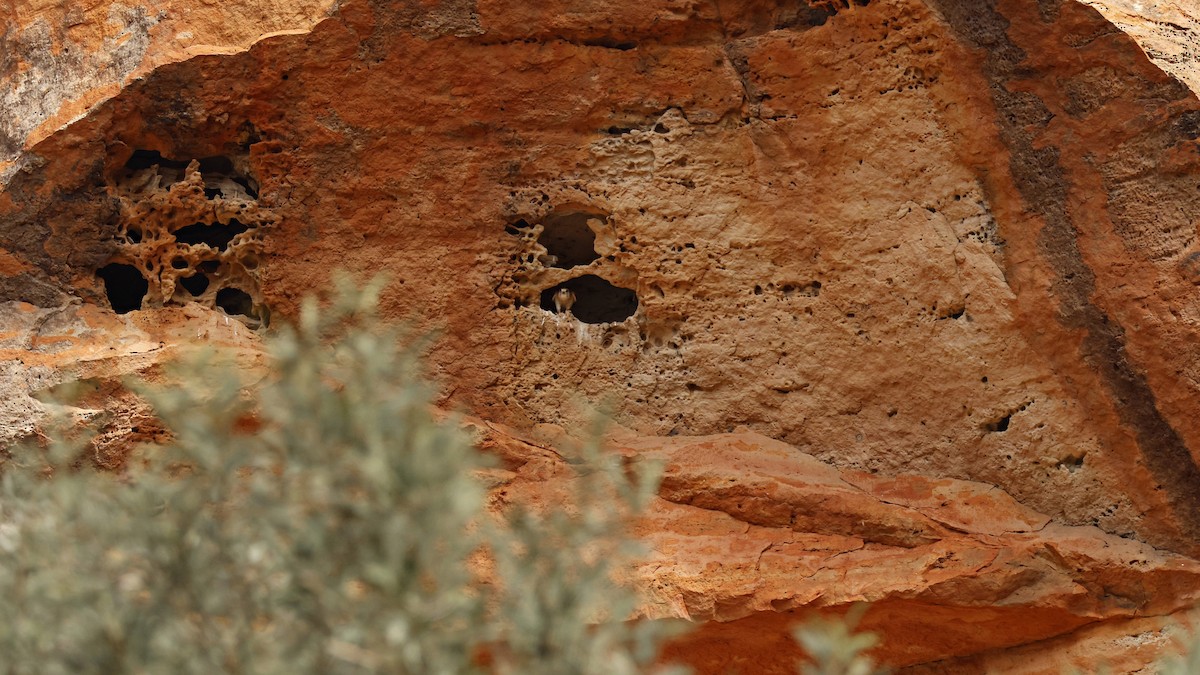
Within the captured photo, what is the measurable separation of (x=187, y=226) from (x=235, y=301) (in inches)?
16.7

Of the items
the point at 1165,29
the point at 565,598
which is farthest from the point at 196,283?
the point at 1165,29

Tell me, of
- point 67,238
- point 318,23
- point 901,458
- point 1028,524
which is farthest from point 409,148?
point 1028,524

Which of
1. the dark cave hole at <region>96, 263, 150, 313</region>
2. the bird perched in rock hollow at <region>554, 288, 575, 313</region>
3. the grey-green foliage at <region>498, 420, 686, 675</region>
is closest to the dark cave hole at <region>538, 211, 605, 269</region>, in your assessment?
the bird perched in rock hollow at <region>554, 288, 575, 313</region>

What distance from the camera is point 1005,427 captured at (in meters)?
6.39

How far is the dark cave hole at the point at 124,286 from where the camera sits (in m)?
6.86

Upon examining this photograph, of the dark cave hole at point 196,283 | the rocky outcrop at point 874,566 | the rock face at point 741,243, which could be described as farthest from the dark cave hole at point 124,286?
the rocky outcrop at point 874,566

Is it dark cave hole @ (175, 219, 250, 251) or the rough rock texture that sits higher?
the rough rock texture

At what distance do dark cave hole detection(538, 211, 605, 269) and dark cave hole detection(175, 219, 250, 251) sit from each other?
4.55 feet

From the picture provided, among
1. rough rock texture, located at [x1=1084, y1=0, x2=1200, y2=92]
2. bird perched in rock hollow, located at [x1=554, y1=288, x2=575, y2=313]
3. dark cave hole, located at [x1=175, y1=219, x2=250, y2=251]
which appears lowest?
bird perched in rock hollow, located at [x1=554, y1=288, x2=575, y2=313]

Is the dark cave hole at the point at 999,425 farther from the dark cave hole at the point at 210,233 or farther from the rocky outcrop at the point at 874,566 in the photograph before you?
the dark cave hole at the point at 210,233

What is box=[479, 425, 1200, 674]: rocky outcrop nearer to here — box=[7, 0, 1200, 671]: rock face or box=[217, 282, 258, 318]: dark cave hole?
box=[7, 0, 1200, 671]: rock face

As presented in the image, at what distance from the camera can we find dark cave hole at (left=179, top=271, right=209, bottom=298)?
22.2ft

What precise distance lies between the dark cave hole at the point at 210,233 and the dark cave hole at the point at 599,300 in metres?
1.53

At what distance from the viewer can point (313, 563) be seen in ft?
10.6
